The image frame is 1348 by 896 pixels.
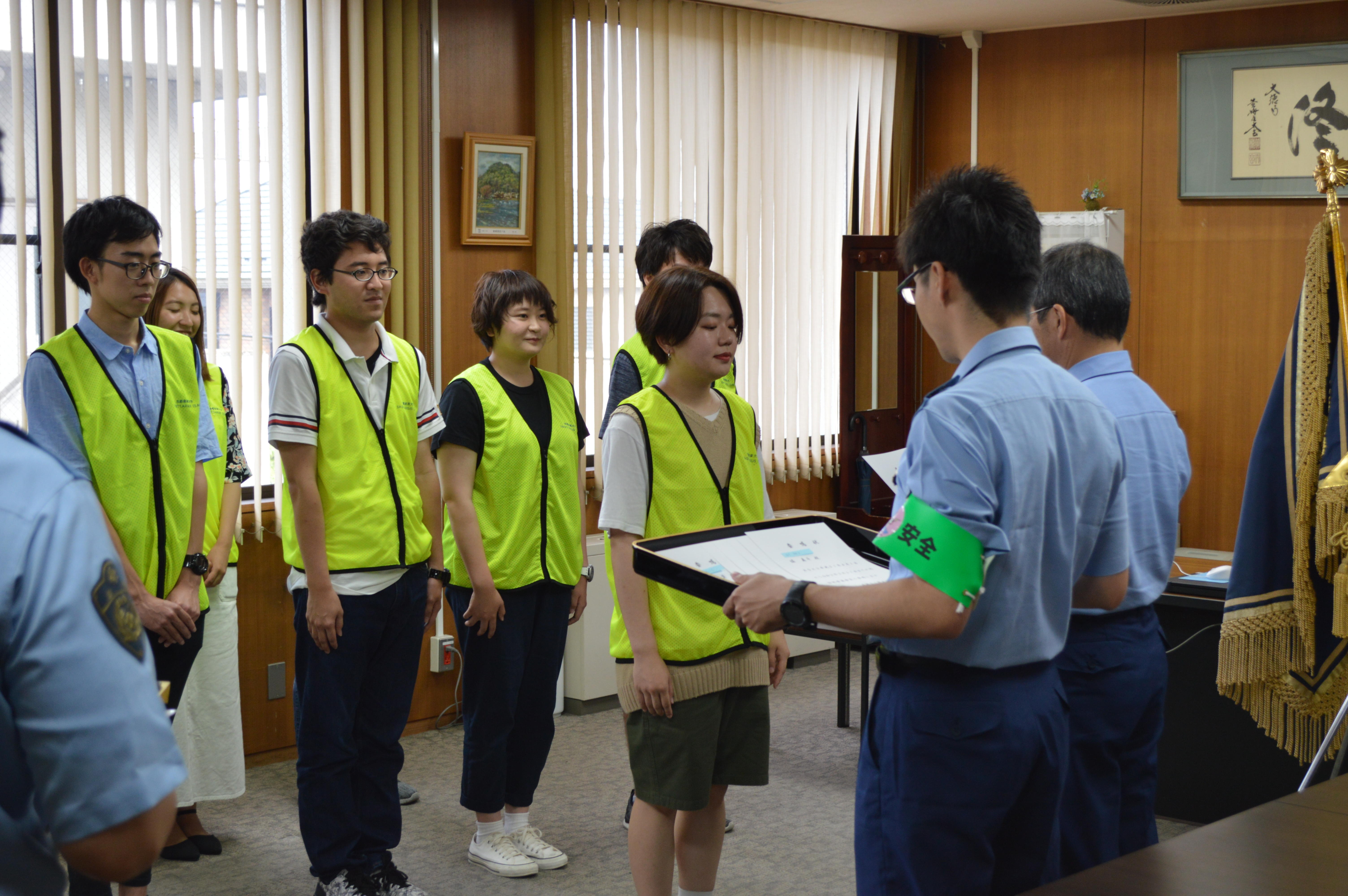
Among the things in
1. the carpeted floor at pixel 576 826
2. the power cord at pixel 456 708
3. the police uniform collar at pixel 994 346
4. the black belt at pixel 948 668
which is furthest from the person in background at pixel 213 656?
the police uniform collar at pixel 994 346

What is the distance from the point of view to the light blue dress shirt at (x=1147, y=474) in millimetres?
2023

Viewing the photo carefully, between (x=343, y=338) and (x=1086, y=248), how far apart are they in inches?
62.6

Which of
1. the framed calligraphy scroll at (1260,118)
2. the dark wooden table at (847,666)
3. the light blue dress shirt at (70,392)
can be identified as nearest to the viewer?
the light blue dress shirt at (70,392)

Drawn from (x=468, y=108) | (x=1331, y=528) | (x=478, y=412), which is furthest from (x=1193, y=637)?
(x=468, y=108)

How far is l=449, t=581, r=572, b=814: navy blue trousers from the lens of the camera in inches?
121

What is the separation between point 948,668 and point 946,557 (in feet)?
0.62

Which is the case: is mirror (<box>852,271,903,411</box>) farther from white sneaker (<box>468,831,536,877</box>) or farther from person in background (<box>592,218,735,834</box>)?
white sneaker (<box>468,831,536,877</box>)

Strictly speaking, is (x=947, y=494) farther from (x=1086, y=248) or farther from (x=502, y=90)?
(x=502, y=90)

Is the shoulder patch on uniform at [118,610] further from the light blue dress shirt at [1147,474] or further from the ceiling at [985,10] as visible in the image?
the ceiling at [985,10]

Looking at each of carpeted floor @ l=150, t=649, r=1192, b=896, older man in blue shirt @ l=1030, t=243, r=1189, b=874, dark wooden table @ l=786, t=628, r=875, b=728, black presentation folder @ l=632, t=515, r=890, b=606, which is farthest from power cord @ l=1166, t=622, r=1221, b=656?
black presentation folder @ l=632, t=515, r=890, b=606

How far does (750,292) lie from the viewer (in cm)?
554

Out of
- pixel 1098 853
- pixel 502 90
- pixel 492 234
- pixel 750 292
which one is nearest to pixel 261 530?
pixel 492 234

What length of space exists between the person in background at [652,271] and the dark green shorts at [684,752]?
91cm

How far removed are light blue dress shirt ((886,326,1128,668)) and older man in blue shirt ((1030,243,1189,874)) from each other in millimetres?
375
